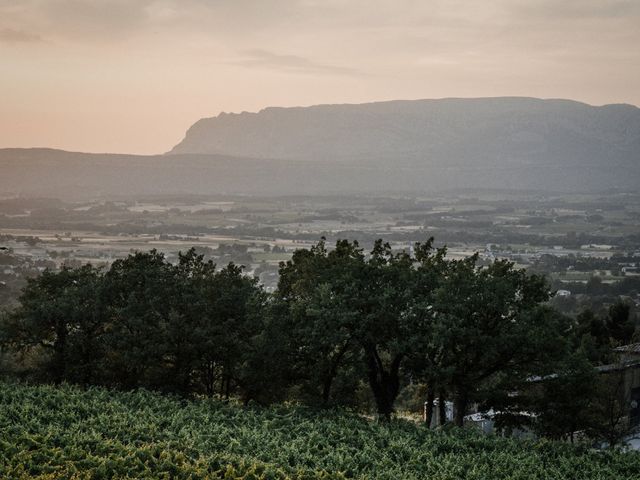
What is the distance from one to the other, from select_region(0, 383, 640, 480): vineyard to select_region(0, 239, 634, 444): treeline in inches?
126

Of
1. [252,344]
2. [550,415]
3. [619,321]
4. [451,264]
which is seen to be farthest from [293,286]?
[619,321]

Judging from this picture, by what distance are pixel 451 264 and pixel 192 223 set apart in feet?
485

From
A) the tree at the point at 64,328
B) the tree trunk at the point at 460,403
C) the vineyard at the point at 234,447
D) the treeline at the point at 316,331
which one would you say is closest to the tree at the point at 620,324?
the treeline at the point at 316,331

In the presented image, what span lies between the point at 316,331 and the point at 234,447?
749cm

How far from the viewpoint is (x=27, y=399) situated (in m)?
22.2

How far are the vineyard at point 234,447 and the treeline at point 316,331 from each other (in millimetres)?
3193

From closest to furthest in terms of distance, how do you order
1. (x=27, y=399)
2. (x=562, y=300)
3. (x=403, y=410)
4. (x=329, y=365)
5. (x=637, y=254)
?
(x=27, y=399) → (x=329, y=365) → (x=403, y=410) → (x=562, y=300) → (x=637, y=254)

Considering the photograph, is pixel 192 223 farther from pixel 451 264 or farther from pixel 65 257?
pixel 451 264

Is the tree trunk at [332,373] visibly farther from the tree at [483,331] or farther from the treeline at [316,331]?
the tree at [483,331]

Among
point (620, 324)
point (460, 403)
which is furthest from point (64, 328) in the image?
point (620, 324)

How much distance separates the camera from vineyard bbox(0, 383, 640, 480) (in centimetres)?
1669

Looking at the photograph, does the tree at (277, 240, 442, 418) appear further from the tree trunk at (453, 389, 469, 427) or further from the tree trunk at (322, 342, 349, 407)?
the tree trunk at (453, 389, 469, 427)

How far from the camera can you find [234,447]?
741 inches

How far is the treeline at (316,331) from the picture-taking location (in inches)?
1043
